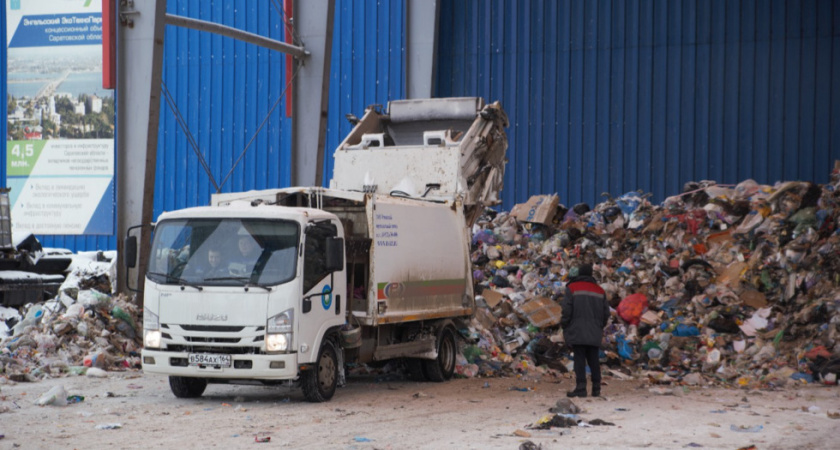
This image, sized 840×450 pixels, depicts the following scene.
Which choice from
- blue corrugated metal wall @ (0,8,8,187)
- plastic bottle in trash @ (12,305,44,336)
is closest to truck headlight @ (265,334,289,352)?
plastic bottle in trash @ (12,305,44,336)

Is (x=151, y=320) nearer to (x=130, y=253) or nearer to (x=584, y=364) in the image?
(x=130, y=253)

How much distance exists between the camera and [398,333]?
11953mm

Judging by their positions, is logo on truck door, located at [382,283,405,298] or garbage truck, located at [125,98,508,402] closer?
garbage truck, located at [125,98,508,402]

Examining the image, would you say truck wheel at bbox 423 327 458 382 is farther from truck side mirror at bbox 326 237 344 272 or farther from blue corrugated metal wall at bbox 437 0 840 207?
blue corrugated metal wall at bbox 437 0 840 207

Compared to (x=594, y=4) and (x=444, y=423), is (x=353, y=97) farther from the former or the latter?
(x=444, y=423)

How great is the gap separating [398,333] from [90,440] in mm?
4691

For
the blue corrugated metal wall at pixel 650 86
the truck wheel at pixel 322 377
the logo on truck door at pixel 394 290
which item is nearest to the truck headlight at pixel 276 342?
the truck wheel at pixel 322 377

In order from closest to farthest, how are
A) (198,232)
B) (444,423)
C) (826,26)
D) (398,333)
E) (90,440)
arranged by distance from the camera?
(90,440), (444,423), (198,232), (398,333), (826,26)

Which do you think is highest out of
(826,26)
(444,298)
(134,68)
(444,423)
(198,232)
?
(826,26)

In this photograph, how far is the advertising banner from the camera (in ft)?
78.3

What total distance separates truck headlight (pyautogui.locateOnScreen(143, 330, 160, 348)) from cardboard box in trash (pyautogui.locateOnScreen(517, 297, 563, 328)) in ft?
21.0

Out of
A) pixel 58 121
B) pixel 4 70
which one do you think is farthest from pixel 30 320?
pixel 4 70

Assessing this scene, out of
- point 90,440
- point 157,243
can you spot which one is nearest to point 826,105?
point 157,243

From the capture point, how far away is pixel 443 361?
1281 centimetres
